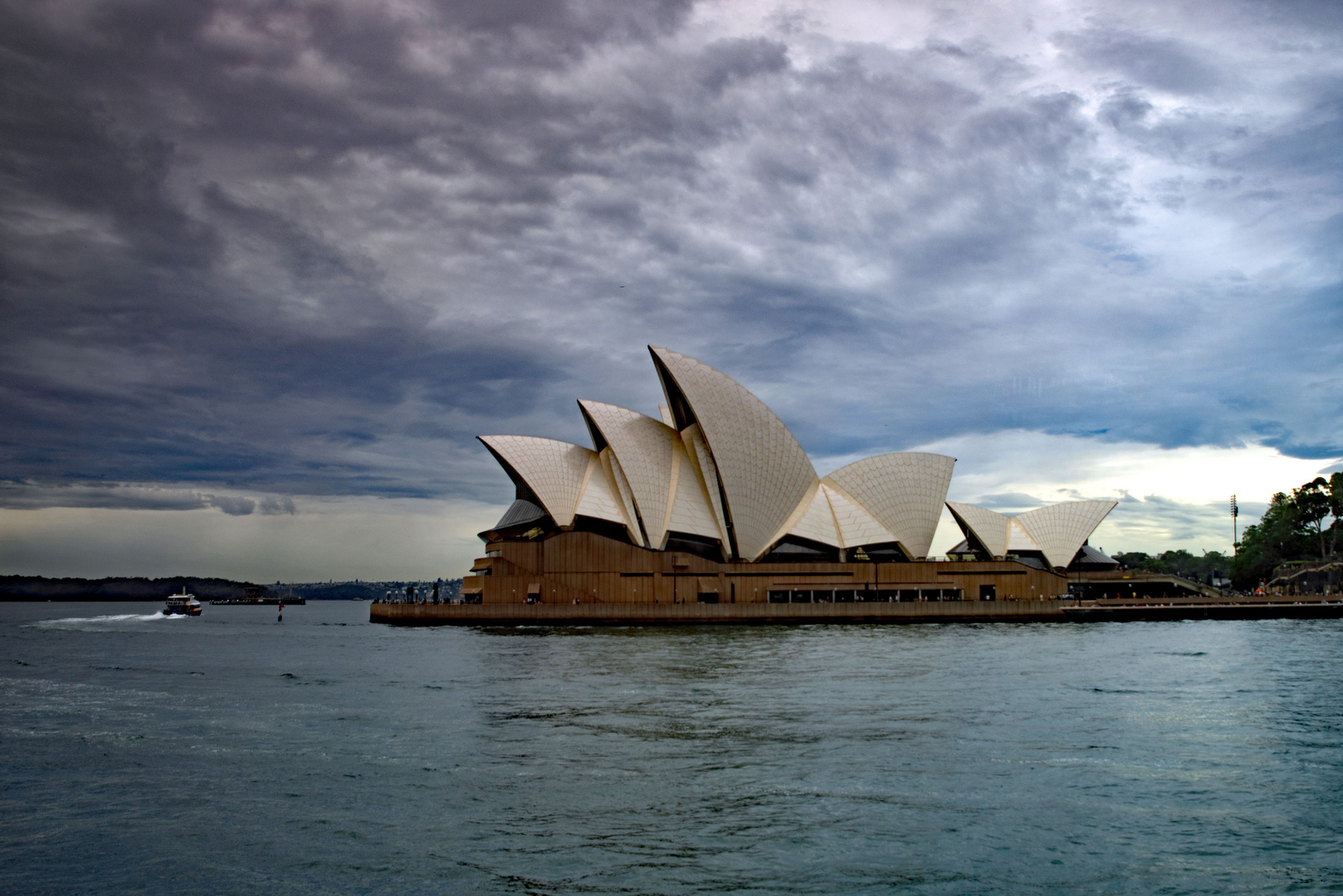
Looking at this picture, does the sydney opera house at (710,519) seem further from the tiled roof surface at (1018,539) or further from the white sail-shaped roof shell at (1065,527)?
the white sail-shaped roof shell at (1065,527)

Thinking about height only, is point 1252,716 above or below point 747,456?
below

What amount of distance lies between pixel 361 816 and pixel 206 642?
42653 millimetres

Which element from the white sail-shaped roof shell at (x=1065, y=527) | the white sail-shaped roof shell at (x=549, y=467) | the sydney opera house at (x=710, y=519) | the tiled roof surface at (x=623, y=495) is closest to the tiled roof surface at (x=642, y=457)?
the sydney opera house at (x=710, y=519)

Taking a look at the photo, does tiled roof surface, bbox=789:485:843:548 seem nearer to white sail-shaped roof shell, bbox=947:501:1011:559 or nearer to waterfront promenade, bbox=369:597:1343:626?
waterfront promenade, bbox=369:597:1343:626

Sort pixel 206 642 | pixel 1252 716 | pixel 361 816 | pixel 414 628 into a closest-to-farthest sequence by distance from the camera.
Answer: pixel 361 816
pixel 1252 716
pixel 206 642
pixel 414 628

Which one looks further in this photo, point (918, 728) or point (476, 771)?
point (918, 728)

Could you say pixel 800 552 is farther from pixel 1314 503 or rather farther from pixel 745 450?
pixel 1314 503

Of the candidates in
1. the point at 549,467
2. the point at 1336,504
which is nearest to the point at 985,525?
the point at 549,467

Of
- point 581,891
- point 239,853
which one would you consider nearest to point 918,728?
point 581,891

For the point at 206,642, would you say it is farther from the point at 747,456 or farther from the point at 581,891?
the point at 581,891

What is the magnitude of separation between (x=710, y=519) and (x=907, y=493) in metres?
15.6

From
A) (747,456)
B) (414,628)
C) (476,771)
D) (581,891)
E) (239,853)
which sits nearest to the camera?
(581,891)

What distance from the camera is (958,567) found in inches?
2525

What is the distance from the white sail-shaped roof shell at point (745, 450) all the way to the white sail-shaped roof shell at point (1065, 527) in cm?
2349
